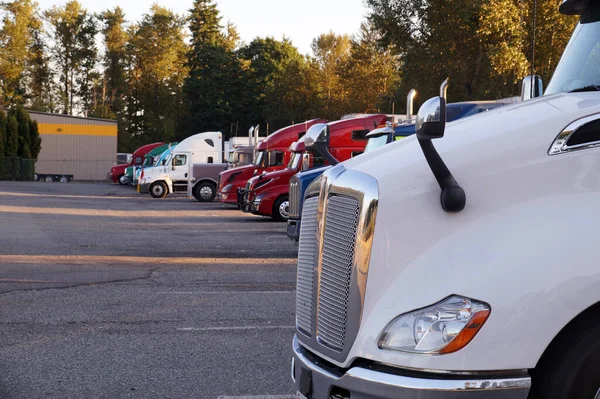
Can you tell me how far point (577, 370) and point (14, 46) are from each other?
10164 cm

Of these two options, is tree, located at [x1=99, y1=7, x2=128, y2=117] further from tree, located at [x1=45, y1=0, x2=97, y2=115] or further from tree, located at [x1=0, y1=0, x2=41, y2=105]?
tree, located at [x1=0, y1=0, x2=41, y2=105]

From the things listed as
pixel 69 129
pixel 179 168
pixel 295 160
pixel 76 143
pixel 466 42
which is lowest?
pixel 179 168

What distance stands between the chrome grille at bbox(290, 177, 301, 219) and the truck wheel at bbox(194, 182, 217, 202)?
904 inches

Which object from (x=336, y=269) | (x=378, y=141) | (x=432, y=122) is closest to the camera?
(x=432, y=122)

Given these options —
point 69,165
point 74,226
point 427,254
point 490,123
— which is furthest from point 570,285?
point 69,165

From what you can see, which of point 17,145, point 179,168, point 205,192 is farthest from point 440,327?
point 17,145

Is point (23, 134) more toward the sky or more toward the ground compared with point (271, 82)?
more toward the ground

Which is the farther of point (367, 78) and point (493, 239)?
point (367, 78)

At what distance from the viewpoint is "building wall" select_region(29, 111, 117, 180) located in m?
80.1

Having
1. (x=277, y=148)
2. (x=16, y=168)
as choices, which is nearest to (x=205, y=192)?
(x=277, y=148)

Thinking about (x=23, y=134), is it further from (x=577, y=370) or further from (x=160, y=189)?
(x=577, y=370)

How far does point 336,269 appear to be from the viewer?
13.6 ft

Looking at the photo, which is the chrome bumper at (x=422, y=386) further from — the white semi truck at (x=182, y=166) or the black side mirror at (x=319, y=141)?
the white semi truck at (x=182, y=166)

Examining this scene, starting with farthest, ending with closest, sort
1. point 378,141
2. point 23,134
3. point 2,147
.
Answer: point 23,134
point 2,147
point 378,141
